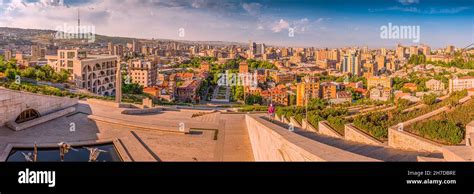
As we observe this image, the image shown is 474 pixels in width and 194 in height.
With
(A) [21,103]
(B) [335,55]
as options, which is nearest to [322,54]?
(B) [335,55]

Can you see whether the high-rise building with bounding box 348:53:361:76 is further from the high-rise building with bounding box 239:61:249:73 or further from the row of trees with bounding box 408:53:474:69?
the high-rise building with bounding box 239:61:249:73

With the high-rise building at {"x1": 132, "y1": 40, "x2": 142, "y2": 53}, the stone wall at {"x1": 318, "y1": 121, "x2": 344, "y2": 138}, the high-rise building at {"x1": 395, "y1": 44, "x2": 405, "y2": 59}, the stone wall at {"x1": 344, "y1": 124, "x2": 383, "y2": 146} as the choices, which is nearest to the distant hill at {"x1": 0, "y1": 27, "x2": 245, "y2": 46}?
the high-rise building at {"x1": 132, "y1": 40, "x2": 142, "y2": 53}

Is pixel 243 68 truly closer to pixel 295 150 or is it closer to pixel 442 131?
pixel 442 131

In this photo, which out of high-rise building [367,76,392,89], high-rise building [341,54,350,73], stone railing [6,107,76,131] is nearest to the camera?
stone railing [6,107,76,131]

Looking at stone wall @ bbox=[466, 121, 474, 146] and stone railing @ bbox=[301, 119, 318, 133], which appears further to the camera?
stone railing @ bbox=[301, 119, 318, 133]

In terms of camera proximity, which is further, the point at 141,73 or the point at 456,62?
the point at 141,73

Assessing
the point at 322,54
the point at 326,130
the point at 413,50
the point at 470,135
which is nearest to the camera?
the point at 470,135
